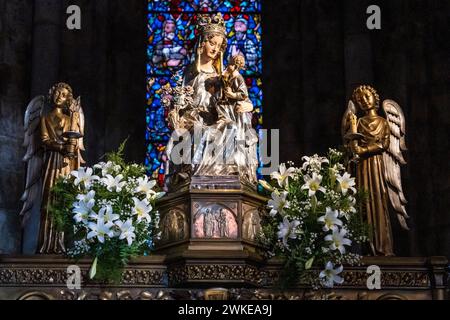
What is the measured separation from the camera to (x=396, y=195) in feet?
36.1

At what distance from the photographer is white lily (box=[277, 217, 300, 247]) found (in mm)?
9383

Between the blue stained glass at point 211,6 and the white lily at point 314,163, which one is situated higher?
the blue stained glass at point 211,6

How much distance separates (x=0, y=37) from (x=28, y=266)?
6.85 metres

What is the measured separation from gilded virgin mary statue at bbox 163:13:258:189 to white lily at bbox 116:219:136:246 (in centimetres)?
78

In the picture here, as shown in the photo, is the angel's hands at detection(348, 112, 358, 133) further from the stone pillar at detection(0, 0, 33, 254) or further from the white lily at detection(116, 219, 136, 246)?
the stone pillar at detection(0, 0, 33, 254)

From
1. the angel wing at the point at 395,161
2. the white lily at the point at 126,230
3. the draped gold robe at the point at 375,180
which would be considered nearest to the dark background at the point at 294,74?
the angel wing at the point at 395,161

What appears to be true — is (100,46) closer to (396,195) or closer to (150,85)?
(150,85)

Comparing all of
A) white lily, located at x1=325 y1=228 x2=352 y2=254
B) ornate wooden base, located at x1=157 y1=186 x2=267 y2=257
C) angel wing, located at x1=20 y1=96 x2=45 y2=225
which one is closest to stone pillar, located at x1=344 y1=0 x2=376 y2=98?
angel wing, located at x1=20 y1=96 x2=45 y2=225

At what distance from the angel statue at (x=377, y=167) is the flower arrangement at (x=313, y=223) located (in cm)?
83

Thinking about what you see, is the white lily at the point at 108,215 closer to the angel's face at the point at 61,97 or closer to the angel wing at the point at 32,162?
the angel wing at the point at 32,162

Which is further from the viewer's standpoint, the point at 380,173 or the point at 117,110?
the point at 117,110

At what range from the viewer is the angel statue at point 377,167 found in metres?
10.7

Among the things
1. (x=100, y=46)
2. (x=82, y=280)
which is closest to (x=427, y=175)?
(x=100, y=46)

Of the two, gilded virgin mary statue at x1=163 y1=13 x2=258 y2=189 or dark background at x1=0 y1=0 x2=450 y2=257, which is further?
dark background at x1=0 y1=0 x2=450 y2=257
